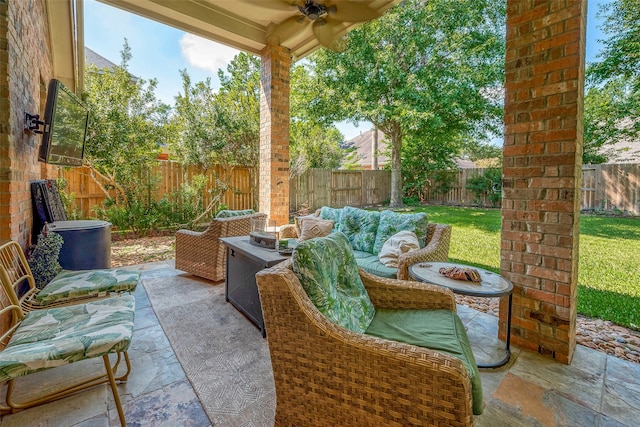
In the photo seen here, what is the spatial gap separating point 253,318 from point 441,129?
908 cm

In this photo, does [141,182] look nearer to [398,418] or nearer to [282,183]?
[282,183]

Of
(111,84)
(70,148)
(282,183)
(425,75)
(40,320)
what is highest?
(425,75)

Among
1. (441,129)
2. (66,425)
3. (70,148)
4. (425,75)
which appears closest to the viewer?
(66,425)

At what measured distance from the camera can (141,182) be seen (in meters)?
5.93

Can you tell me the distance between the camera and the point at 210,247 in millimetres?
3537

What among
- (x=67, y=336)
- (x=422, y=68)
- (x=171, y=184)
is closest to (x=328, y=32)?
(x=67, y=336)

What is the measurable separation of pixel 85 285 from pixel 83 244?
1.26 m

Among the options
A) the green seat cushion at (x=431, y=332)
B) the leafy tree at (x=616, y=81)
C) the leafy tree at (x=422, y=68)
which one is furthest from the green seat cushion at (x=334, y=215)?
the leafy tree at (x=616, y=81)

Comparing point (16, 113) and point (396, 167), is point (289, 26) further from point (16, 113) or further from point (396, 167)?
point (396, 167)

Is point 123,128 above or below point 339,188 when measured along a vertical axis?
above

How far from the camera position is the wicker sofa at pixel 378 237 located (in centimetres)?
263

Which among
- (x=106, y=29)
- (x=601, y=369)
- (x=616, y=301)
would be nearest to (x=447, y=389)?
(x=601, y=369)

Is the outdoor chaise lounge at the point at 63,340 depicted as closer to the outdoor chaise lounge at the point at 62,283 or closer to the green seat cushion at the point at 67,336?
the green seat cushion at the point at 67,336

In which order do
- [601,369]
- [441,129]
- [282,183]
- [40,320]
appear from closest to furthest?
[40,320] < [601,369] < [282,183] < [441,129]
